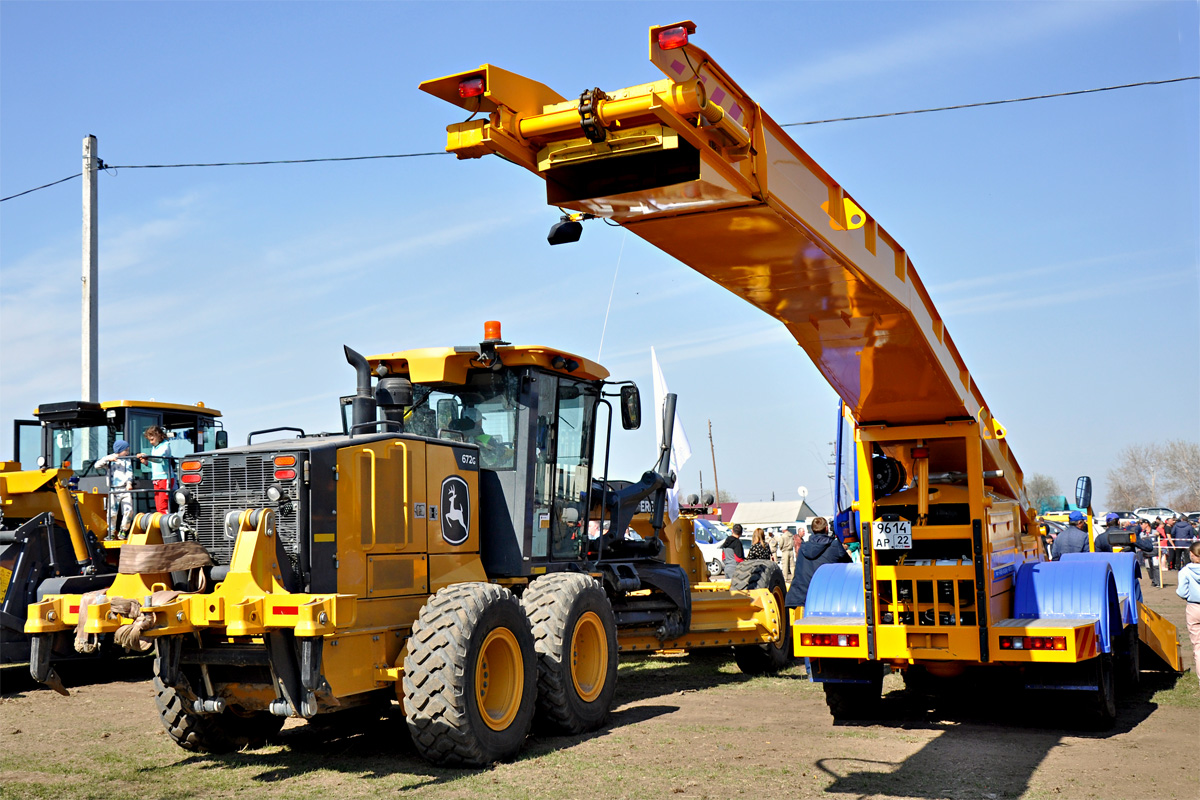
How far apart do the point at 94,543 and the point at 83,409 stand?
232cm

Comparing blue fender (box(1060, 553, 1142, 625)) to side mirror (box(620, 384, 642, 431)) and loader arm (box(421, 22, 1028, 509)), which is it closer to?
loader arm (box(421, 22, 1028, 509))

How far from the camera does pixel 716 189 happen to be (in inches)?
185

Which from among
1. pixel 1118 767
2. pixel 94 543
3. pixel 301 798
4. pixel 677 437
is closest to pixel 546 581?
pixel 301 798

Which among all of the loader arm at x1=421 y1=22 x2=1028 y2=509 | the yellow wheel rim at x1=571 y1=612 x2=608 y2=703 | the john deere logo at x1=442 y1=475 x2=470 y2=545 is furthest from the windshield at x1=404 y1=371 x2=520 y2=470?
the loader arm at x1=421 y1=22 x2=1028 y2=509

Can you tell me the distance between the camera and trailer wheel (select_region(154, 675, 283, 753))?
7312 millimetres

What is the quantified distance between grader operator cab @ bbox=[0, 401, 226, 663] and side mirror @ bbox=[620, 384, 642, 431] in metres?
5.37

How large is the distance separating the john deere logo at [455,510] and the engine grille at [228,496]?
135 cm

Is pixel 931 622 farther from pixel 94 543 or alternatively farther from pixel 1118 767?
pixel 94 543

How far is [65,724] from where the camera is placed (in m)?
8.77

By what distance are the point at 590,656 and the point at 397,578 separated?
1949 millimetres

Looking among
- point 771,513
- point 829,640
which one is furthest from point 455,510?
point 771,513

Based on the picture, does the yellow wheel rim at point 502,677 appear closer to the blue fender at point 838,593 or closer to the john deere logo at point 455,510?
the john deere logo at point 455,510

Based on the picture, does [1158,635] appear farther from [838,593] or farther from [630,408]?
[630,408]

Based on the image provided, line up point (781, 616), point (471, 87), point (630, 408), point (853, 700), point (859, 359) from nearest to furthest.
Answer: point (471, 87) < point (859, 359) < point (853, 700) < point (630, 408) < point (781, 616)
